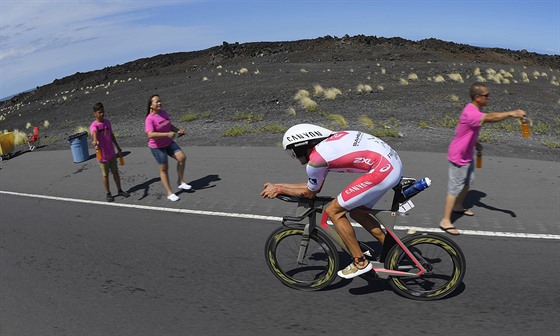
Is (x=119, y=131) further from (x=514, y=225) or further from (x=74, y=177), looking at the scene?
(x=514, y=225)

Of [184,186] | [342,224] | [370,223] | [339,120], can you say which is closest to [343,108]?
[339,120]

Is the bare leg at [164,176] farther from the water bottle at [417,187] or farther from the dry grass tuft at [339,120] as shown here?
the dry grass tuft at [339,120]

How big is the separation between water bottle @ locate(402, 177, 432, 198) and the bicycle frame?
65mm

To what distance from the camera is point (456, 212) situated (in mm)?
6816

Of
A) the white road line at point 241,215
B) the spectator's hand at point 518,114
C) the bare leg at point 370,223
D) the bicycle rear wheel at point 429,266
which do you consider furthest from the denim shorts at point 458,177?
the bare leg at point 370,223

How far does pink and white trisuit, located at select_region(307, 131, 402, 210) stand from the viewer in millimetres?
4031

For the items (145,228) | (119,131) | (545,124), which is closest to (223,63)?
(119,131)

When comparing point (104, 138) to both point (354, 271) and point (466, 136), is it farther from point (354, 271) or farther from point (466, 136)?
point (466, 136)

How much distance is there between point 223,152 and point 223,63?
53.0 m

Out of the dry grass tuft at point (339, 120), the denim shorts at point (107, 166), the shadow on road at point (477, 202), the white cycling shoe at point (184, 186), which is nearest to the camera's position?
the shadow on road at point (477, 202)

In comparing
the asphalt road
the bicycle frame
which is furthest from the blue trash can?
the bicycle frame

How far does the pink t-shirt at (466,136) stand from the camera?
5.57 metres

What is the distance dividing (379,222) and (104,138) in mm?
6233

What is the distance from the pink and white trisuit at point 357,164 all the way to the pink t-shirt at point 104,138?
572 cm
